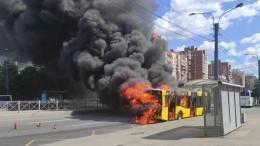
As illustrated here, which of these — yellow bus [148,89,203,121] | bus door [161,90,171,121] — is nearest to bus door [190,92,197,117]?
yellow bus [148,89,203,121]

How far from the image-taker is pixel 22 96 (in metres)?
58.6

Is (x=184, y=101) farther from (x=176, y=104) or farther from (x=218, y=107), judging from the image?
(x=218, y=107)

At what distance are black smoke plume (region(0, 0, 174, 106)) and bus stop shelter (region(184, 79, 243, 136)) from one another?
59.7 feet

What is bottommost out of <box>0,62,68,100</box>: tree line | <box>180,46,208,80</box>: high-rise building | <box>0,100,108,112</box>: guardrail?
<box>0,100,108,112</box>: guardrail

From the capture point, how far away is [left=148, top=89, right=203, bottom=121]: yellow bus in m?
27.7

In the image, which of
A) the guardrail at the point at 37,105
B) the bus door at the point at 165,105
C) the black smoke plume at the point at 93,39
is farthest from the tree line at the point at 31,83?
the bus door at the point at 165,105

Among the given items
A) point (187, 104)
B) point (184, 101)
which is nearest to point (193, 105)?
point (187, 104)

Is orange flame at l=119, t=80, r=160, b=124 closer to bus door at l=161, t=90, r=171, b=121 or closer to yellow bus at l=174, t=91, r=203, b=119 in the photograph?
bus door at l=161, t=90, r=171, b=121

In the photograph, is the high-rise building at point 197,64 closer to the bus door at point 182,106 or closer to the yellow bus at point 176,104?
the yellow bus at point 176,104

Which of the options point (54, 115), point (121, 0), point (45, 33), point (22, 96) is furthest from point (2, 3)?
point (54, 115)

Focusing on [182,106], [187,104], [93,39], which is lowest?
[182,106]

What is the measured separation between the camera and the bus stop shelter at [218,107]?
50.9 ft

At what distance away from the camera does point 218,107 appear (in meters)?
15.8

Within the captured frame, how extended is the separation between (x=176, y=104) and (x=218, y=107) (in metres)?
13.7
